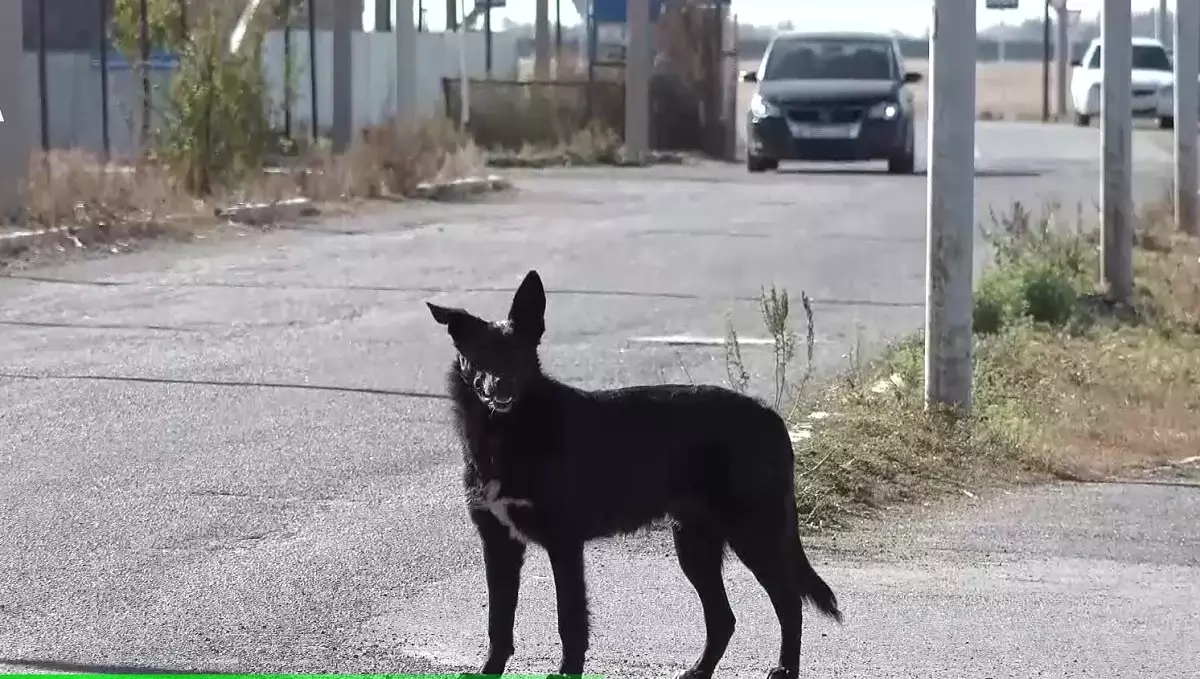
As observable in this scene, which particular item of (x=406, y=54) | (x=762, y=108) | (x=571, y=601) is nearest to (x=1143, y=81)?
(x=762, y=108)

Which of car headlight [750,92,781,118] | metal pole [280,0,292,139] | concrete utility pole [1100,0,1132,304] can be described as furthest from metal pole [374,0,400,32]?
concrete utility pole [1100,0,1132,304]

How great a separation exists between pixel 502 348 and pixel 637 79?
91.0ft

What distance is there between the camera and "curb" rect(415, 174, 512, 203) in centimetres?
2305

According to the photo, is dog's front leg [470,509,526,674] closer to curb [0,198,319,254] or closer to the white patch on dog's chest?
the white patch on dog's chest

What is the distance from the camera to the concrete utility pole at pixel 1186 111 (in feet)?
51.7

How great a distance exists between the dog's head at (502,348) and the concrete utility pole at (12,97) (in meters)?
14.7

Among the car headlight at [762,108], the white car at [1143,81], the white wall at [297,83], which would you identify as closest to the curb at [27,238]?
the white wall at [297,83]

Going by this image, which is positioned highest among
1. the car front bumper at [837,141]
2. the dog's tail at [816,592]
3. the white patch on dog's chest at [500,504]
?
the car front bumper at [837,141]

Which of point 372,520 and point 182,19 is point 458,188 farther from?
point 372,520

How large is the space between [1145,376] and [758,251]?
6.92 m

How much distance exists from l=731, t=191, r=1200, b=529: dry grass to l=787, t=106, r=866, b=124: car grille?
536 inches

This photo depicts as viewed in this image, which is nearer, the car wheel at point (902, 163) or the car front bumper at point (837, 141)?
the car front bumper at point (837, 141)

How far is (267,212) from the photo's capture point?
63.0 ft

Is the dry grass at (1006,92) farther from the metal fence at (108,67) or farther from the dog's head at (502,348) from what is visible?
the dog's head at (502,348)
